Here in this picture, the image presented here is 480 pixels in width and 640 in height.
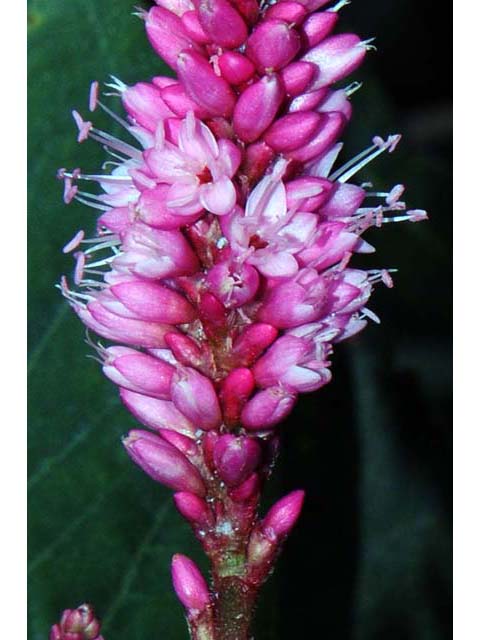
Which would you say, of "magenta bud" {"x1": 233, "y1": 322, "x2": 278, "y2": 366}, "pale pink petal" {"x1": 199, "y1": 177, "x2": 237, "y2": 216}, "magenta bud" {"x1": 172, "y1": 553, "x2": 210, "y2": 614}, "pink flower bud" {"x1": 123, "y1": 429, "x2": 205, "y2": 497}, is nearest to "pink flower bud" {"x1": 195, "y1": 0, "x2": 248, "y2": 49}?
"pale pink petal" {"x1": 199, "y1": 177, "x2": 237, "y2": 216}

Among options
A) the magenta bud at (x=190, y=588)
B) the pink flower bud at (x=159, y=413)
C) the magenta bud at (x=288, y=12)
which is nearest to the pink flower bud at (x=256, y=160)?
the magenta bud at (x=288, y=12)

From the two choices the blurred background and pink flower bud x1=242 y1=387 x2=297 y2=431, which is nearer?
pink flower bud x1=242 y1=387 x2=297 y2=431

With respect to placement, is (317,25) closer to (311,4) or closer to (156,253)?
(311,4)

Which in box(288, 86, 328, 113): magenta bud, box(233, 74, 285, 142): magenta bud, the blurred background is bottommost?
the blurred background

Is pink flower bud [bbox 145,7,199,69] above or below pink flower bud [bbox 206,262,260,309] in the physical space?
above

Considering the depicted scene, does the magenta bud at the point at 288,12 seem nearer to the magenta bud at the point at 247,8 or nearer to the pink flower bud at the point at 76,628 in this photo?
the magenta bud at the point at 247,8

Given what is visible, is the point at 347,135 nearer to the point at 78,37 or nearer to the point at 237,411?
the point at 78,37

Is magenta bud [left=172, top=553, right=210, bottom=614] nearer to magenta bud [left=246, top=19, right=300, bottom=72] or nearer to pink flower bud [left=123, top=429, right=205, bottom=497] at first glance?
pink flower bud [left=123, top=429, right=205, bottom=497]
